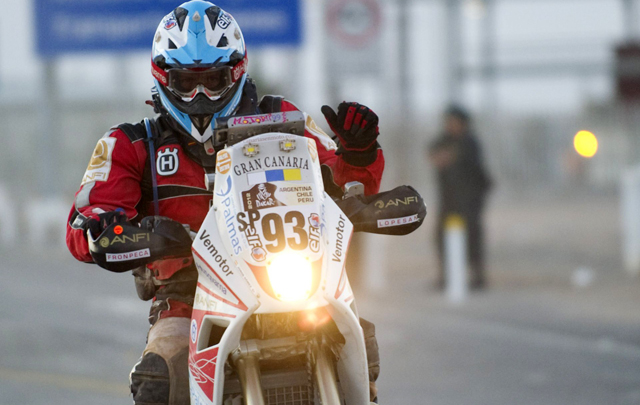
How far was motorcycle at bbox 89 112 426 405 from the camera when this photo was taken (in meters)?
3.30

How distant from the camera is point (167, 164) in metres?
4.23

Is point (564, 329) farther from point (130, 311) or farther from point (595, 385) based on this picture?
point (130, 311)

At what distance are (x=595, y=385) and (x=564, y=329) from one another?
239 cm

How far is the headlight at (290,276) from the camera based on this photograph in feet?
10.7

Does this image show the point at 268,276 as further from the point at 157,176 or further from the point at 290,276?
the point at 157,176

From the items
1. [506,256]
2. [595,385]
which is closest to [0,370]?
[595,385]

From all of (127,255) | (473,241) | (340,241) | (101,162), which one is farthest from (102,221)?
(473,241)

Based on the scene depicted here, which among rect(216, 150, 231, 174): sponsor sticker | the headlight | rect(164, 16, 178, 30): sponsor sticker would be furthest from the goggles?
the headlight

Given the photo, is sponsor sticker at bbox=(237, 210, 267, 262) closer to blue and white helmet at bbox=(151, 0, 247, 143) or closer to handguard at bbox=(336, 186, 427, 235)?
handguard at bbox=(336, 186, 427, 235)

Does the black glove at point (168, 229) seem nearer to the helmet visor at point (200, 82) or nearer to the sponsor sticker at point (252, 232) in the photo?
the sponsor sticker at point (252, 232)

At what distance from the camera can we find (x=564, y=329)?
1068 centimetres

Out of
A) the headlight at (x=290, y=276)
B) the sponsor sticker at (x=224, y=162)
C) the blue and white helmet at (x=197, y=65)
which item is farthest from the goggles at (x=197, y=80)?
the headlight at (x=290, y=276)

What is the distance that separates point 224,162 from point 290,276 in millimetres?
538

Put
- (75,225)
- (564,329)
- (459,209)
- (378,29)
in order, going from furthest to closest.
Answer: (378,29) → (459,209) → (564,329) → (75,225)
